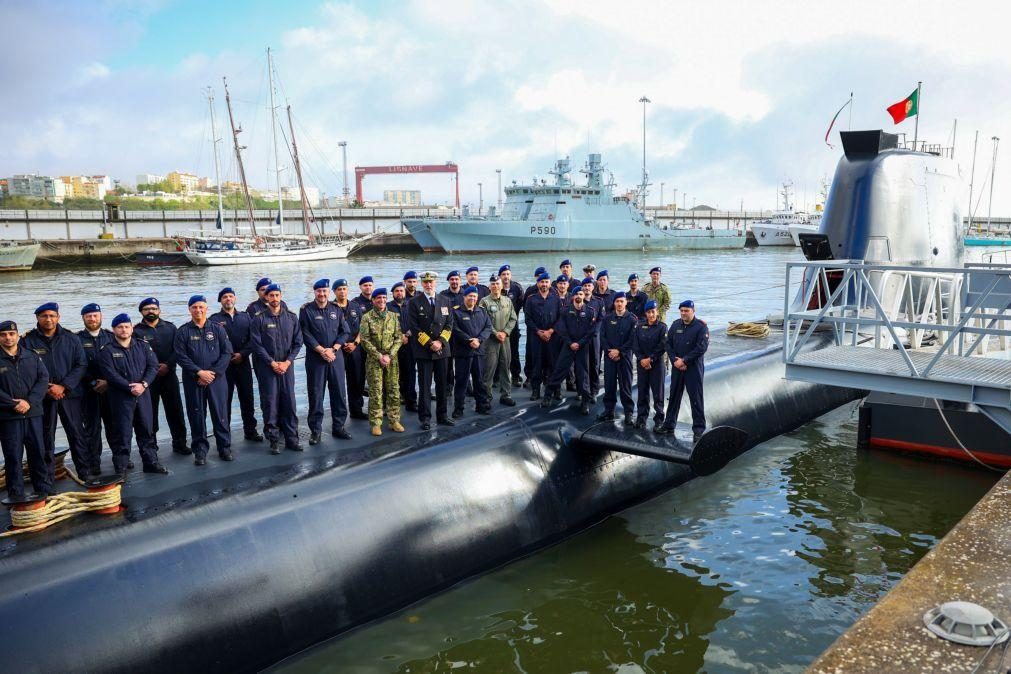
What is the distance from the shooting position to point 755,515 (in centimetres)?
952

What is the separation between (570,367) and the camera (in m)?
9.65

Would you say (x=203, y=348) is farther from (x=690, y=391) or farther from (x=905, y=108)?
(x=905, y=108)

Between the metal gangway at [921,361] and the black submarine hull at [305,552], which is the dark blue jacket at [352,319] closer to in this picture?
the black submarine hull at [305,552]

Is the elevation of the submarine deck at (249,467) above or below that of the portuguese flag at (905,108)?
below

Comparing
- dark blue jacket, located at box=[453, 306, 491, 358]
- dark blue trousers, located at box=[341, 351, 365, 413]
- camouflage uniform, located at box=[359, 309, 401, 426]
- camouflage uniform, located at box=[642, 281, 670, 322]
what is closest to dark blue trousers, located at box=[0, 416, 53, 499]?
camouflage uniform, located at box=[359, 309, 401, 426]

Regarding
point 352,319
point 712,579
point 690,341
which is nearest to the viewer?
point 712,579

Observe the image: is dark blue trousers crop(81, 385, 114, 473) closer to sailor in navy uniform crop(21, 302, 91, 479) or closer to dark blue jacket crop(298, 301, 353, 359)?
sailor in navy uniform crop(21, 302, 91, 479)

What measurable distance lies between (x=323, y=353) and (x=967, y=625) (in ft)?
19.2

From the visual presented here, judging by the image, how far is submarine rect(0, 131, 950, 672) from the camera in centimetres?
541

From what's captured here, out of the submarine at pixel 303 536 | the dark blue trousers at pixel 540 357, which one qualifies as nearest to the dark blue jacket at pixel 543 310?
the dark blue trousers at pixel 540 357

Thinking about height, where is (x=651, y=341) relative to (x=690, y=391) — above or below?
above

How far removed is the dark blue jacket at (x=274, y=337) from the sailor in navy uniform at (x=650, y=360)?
3.83m

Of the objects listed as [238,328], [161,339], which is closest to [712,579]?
[238,328]

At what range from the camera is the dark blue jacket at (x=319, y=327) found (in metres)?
7.95
